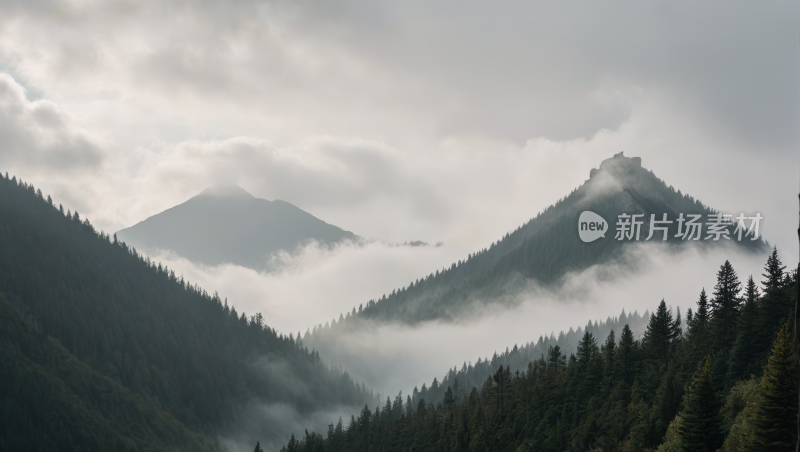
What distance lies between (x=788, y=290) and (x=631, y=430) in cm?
3610

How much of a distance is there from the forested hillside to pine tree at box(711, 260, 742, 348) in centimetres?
18

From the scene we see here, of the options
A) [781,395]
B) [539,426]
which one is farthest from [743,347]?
[539,426]

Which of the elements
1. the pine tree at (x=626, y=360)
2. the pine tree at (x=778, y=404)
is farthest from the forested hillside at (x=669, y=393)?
the pine tree at (x=626, y=360)

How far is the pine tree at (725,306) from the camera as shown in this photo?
316 ft

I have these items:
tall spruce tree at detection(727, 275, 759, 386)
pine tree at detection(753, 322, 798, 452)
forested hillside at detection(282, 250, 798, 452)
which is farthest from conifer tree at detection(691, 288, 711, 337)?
pine tree at detection(753, 322, 798, 452)

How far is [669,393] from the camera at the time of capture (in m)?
80.1

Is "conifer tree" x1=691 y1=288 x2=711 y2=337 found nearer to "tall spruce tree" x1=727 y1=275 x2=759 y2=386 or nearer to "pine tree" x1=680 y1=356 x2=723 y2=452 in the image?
"tall spruce tree" x1=727 y1=275 x2=759 y2=386

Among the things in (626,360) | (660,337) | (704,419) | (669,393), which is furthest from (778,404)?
(660,337)

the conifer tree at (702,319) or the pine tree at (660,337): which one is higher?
the conifer tree at (702,319)

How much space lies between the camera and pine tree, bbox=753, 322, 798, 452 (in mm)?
48281

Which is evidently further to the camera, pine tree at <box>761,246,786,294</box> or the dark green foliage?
the dark green foliage

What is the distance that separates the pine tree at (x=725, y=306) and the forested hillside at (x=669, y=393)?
0.60 ft

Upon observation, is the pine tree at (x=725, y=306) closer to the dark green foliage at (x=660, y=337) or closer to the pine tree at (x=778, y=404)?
the dark green foliage at (x=660, y=337)

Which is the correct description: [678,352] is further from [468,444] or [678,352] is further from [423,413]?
[423,413]
